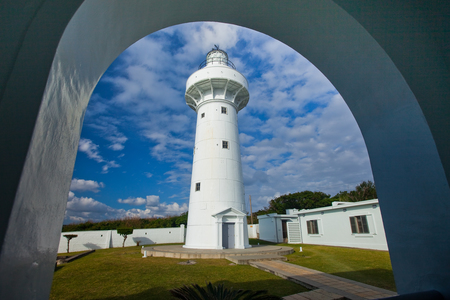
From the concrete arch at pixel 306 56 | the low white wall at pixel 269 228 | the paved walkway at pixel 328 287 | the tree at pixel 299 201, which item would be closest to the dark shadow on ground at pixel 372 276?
the paved walkway at pixel 328 287

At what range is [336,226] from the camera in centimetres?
1483

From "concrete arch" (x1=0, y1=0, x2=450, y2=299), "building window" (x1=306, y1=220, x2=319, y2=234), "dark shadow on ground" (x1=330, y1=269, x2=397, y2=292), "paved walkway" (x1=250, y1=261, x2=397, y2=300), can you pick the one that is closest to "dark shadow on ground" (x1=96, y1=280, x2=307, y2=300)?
"paved walkway" (x1=250, y1=261, x2=397, y2=300)

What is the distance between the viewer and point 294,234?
19000 mm

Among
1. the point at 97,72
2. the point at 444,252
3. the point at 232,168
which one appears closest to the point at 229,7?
the point at 97,72

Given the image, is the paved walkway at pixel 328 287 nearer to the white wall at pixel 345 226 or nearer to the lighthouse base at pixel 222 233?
the lighthouse base at pixel 222 233

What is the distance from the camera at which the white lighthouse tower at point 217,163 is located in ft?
43.3

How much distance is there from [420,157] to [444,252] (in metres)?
0.68

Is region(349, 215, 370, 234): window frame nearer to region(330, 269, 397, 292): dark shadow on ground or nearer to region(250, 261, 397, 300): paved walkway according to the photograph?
region(330, 269, 397, 292): dark shadow on ground

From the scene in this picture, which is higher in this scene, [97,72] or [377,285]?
[97,72]

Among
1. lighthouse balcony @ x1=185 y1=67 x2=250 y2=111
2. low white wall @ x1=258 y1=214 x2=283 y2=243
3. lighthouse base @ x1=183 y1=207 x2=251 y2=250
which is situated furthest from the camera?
low white wall @ x1=258 y1=214 x2=283 y2=243

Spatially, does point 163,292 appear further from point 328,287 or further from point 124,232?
point 124,232

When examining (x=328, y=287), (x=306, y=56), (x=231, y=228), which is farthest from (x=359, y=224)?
(x=306, y=56)

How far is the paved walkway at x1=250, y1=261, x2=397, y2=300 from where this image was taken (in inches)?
180

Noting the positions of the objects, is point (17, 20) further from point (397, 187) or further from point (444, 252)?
Result: point (444, 252)
